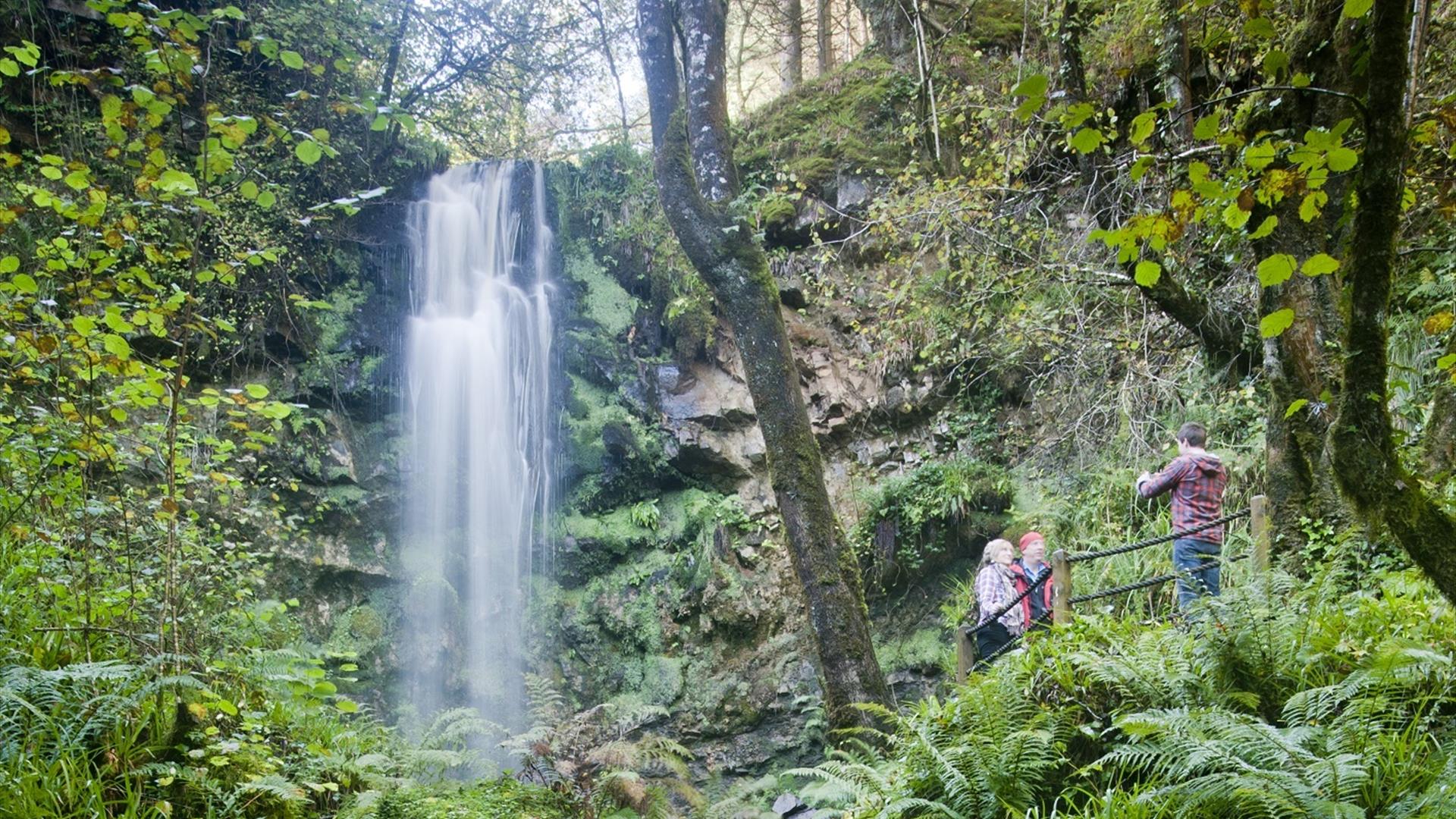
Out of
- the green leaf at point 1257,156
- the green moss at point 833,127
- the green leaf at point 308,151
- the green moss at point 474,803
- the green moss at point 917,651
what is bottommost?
the green moss at point 917,651

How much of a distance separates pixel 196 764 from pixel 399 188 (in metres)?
11.5

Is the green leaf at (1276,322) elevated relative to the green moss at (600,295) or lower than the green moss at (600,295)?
lower

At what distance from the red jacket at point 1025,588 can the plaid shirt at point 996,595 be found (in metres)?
0.06

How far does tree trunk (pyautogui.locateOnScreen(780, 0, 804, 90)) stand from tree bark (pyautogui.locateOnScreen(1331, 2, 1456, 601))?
12344 millimetres

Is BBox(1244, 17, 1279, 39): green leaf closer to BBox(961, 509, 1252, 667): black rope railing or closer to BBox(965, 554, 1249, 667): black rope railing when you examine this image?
BBox(961, 509, 1252, 667): black rope railing

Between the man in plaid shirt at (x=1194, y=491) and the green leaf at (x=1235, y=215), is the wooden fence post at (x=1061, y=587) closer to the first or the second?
the man in plaid shirt at (x=1194, y=491)

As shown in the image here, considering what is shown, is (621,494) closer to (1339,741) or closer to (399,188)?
(399,188)

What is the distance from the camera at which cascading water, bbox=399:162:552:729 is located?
35.6 ft

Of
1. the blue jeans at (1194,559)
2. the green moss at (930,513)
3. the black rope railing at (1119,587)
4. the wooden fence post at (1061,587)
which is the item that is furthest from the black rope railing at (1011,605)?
the green moss at (930,513)

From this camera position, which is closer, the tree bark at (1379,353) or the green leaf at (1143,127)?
the tree bark at (1379,353)

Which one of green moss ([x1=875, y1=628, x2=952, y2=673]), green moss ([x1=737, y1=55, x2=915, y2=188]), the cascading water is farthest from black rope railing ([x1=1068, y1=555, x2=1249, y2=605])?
the cascading water

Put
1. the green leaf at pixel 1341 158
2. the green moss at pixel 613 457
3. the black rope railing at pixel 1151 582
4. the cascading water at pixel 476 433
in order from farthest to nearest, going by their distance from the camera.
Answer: the green moss at pixel 613 457 → the cascading water at pixel 476 433 → the black rope railing at pixel 1151 582 → the green leaf at pixel 1341 158

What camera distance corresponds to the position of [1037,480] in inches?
367

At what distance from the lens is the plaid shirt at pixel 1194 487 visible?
18.9 feet
